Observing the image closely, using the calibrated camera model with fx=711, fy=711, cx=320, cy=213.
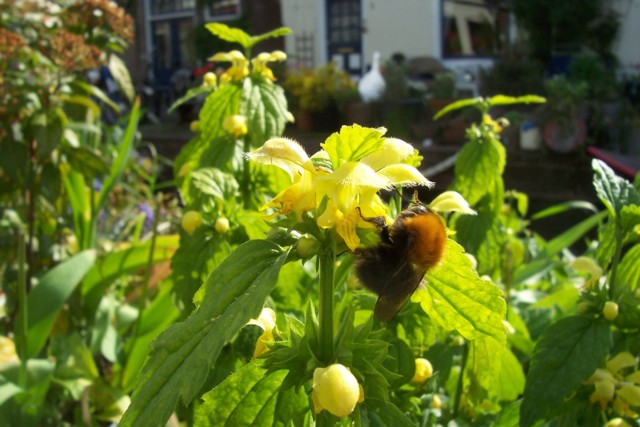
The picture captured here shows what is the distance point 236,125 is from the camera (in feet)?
3.17

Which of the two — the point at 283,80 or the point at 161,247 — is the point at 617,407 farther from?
the point at 283,80

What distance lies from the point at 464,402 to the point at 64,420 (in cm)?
104

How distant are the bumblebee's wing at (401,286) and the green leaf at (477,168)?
558mm

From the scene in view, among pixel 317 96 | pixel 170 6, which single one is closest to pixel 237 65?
pixel 317 96

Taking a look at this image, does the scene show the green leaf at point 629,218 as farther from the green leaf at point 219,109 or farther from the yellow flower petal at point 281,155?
the green leaf at point 219,109

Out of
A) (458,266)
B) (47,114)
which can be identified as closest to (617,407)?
(458,266)

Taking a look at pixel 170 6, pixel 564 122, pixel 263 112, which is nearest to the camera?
pixel 263 112

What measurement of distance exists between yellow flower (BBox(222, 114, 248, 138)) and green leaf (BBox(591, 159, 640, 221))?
0.45 meters

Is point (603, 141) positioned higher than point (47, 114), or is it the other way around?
point (47, 114)

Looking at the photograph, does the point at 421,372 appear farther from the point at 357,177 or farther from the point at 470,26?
the point at 470,26

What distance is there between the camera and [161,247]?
1.78m

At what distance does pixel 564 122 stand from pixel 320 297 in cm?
526

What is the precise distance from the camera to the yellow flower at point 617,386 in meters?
0.72

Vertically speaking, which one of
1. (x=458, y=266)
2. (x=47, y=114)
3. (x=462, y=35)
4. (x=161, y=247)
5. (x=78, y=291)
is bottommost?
(x=78, y=291)
